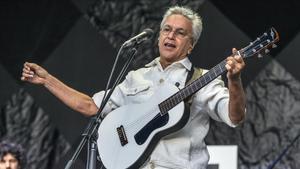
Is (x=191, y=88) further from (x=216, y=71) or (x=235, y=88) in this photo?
(x=235, y=88)

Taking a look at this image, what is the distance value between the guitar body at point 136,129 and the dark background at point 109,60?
640 millimetres

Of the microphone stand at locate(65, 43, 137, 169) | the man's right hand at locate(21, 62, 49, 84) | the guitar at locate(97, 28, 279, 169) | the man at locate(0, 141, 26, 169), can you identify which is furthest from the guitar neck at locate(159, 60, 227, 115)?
the man at locate(0, 141, 26, 169)

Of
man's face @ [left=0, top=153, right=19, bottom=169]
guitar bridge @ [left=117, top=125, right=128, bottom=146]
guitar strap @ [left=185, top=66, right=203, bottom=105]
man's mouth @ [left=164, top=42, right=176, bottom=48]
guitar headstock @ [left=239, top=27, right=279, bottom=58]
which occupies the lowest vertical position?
man's face @ [left=0, top=153, right=19, bottom=169]

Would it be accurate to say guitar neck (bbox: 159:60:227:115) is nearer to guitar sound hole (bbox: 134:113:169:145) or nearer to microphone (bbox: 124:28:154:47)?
guitar sound hole (bbox: 134:113:169:145)

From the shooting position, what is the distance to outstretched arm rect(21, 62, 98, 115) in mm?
3857

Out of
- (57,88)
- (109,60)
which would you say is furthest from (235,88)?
(109,60)

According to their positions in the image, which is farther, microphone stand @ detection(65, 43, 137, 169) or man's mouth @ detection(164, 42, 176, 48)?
man's mouth @ detection(164, 42, 176, 48)

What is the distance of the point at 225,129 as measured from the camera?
15.4 feet

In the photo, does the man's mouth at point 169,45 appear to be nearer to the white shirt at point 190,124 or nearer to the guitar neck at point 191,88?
the white shirt at point 190,124

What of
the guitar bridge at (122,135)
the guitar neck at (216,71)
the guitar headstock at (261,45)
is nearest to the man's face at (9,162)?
the guitar bridge at (122,135)

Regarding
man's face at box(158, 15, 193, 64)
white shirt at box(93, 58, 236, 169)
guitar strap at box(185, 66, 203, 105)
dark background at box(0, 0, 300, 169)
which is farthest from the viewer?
dark background at box(0, 0, 300, 169)

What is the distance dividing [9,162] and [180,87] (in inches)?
41.7

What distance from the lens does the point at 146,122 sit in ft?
12.3

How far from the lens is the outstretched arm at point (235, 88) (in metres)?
3.26
